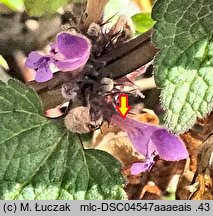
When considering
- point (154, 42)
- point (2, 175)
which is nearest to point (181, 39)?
point (154, 42)

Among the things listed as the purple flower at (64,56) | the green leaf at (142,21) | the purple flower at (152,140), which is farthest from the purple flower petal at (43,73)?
the green leaf at (142,21)

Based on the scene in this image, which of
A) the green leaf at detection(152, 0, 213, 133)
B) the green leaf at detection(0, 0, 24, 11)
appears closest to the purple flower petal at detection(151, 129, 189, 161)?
the green leaf at detection(152, 0, 213, 133)

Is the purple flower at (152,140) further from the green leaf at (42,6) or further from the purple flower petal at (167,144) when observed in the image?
the green leaf at (42,6)

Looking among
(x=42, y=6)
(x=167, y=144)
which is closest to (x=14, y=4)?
(x=42, y=6)

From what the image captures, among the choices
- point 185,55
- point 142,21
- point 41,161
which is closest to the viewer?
point 185,55

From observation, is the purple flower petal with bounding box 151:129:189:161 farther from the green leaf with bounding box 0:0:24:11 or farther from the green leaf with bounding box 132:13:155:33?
the green leaf with bounding box 0:0:24:11

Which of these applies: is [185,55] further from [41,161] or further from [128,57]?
[41,161]

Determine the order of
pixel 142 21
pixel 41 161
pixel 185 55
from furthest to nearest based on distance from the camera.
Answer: pixel 142 21, pixel 41 161, pixel 185 55
